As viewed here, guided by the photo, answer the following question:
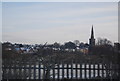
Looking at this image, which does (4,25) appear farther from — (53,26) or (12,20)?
(53,26)

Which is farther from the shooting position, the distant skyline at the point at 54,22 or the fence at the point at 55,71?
the fence at the point at 55,71

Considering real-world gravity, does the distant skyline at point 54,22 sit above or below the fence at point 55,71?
above

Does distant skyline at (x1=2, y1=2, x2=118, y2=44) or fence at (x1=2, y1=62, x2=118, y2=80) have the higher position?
distant skyline at (x1=2, y1=2, x2=118, y2=44)

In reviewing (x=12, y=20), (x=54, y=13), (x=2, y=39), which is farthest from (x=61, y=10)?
(x=2, y=39)

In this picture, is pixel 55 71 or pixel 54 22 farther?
pixel 55 71

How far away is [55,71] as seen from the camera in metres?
3.07

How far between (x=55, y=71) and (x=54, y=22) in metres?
0.70

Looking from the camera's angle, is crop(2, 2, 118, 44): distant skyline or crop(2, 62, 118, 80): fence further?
crop(2, 62, 118, 80): fence

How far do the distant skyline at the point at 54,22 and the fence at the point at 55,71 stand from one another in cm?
43

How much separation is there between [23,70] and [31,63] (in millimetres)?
150

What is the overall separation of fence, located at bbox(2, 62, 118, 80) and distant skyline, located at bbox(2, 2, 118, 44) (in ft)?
1.41

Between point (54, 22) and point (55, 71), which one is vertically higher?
point (54, 22)

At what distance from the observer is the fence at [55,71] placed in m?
3.03

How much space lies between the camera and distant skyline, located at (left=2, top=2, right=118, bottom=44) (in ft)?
8.84
